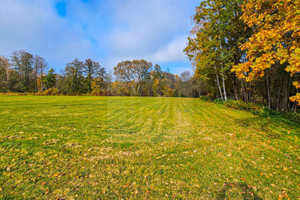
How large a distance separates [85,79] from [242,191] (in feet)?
148

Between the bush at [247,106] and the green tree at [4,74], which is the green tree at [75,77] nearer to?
the green tree at [4,74]

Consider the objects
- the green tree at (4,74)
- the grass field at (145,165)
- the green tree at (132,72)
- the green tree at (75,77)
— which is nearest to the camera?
the grass field at (145,165)

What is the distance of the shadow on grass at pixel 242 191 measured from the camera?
7.24ft

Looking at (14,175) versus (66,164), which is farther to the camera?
(66,164)

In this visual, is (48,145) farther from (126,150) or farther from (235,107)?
(235,107)

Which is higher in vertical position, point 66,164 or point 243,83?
point 243,83

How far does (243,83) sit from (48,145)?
15.8 meters

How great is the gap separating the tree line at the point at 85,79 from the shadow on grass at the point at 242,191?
1197 inches

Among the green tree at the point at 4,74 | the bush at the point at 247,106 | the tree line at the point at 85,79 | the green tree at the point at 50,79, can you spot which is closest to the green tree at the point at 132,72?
the tree line at the point at 85,79

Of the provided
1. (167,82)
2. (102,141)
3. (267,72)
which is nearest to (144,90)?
(167,82)

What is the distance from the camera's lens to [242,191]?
2338 millimetres

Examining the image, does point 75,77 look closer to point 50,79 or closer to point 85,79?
point 85,79

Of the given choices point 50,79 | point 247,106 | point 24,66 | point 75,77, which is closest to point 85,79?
point 75,77

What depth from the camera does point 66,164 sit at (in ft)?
10.0
